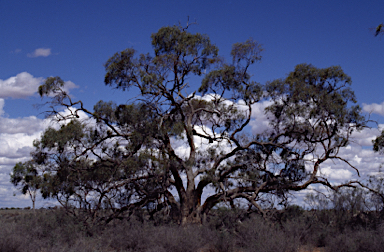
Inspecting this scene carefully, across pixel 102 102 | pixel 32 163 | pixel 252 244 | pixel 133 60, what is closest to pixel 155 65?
pixel 133 60

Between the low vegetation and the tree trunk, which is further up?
the tree trunk

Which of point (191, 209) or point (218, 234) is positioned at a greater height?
point (191, 209)

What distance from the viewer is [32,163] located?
57.8ft

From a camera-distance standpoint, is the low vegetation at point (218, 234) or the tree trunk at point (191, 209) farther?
the tree trunk at point (191, 209)

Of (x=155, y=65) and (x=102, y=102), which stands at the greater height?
(x=155, y=65)

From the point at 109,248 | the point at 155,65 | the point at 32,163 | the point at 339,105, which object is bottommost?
the point at 109,248

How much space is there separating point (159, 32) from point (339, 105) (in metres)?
8.57

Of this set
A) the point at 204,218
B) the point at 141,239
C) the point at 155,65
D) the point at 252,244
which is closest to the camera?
the point at 252,244

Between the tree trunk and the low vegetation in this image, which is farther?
the tree trunk

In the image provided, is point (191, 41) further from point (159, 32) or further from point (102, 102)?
point (102, 102)

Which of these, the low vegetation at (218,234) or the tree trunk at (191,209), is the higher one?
the tree trunk at (191,209)

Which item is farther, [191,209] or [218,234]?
[191,209]

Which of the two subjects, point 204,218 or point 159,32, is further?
point 159,32

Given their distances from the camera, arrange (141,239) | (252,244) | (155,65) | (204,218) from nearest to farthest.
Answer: (252,244) → (141,239) → (204,218) → (155,65)
